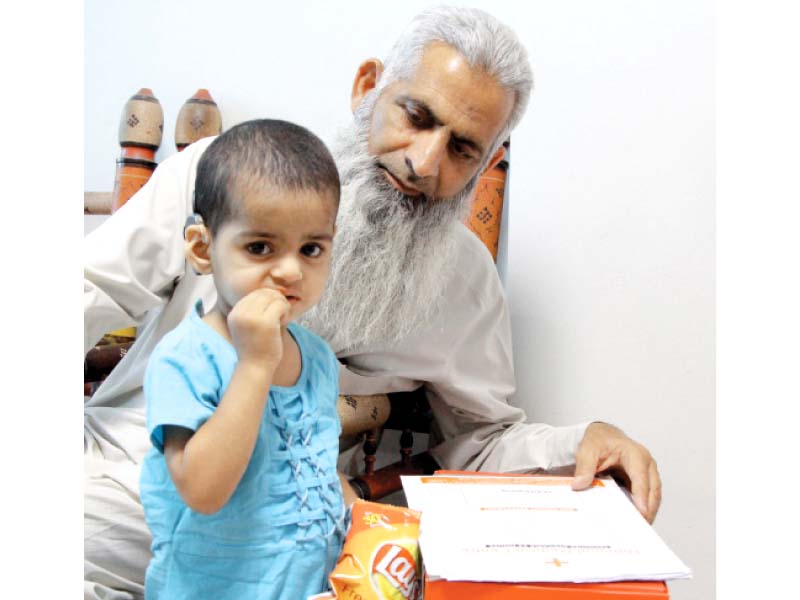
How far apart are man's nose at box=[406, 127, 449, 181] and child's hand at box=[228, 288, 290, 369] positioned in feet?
1.76

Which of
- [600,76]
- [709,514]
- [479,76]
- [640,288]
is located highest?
[600,76]

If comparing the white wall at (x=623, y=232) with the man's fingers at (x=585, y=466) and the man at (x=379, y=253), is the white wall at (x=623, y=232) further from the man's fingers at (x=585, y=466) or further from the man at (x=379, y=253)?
the man's fingers at (x=585, y=466)

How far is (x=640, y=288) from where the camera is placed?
1.51m

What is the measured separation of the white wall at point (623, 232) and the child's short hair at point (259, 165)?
919mm

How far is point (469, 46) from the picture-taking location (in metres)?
1.18

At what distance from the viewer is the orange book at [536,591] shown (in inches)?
27.5

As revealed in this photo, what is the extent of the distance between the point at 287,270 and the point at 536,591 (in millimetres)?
404

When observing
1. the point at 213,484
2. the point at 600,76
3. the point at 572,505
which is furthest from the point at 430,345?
the point at 213,484

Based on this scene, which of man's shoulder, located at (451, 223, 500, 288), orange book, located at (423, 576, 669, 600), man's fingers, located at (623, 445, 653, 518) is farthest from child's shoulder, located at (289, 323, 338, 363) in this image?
man's shoulder, located at (451, 223, 500, 288)

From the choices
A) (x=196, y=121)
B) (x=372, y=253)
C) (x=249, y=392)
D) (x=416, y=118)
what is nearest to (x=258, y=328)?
(x=249, y=392)

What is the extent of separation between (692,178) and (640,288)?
0.81 ft

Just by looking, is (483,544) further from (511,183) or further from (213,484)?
(511,183)

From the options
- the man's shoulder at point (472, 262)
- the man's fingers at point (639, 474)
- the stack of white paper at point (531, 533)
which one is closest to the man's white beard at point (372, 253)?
the man's shoulder at point (472, 262)

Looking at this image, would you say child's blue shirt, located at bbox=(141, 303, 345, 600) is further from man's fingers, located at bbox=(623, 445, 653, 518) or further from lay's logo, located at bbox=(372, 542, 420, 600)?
man's fingers, located at bbox=(623, 445, 653, 518)
